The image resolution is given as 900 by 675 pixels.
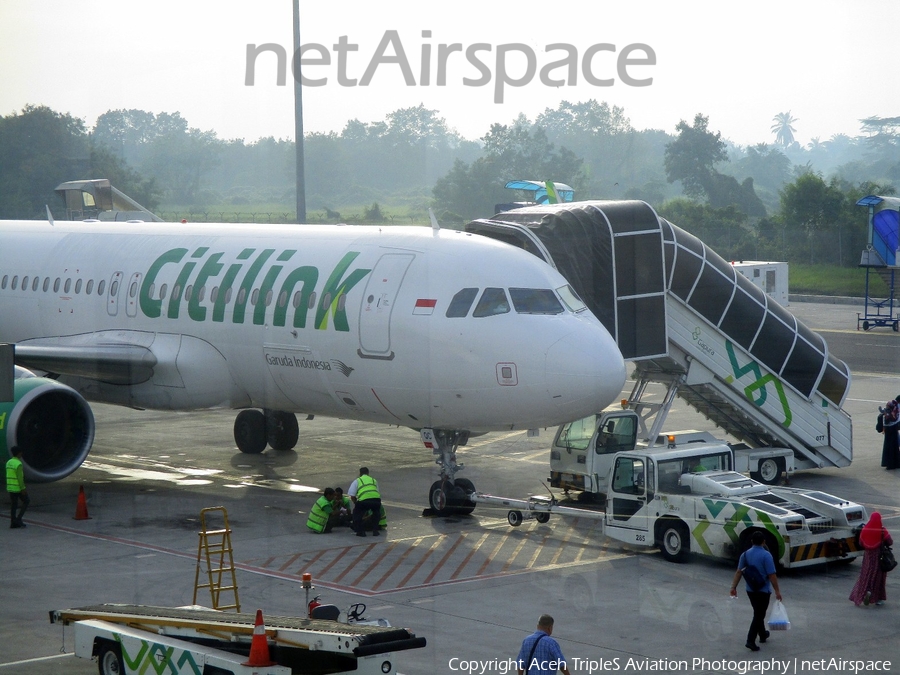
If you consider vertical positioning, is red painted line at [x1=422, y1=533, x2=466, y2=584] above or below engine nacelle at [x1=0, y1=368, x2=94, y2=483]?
below

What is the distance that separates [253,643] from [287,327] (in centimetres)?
1175

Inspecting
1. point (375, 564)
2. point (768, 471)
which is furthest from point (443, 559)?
point (768, 471)

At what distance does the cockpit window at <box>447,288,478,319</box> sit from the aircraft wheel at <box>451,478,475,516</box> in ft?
10.6

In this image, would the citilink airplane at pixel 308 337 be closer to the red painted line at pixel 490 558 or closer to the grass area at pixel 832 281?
the red painted line at pixel 490 558

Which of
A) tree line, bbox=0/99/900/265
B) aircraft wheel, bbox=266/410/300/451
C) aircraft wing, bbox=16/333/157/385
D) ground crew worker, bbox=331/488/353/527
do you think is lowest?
ground crew worker, bbox=331/488/353/527

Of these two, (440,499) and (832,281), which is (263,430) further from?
(832,281)

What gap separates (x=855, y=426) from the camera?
31.4 m

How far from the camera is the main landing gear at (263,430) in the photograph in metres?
27.5

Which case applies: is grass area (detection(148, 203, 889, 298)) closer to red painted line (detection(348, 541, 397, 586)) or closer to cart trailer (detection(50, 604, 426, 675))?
red painted line (detection(348, 541, 397, 586))

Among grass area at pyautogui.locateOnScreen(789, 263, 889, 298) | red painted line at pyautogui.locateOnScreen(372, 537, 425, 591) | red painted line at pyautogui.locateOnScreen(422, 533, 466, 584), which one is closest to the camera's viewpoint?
red painted line at pyautogui.locateOnScreen(372, 537, 425, 591)

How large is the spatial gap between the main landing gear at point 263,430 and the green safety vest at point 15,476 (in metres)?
7.63

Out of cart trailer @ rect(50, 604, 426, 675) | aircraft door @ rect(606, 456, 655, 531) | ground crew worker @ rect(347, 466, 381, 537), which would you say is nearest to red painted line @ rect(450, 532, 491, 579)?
ground crew worker @ rect(347, 466, 381, 537)

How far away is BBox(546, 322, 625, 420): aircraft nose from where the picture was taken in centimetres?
1858

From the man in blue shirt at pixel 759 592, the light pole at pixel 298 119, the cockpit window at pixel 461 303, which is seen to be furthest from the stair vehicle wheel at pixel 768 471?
the light pole at pixel 298 119
